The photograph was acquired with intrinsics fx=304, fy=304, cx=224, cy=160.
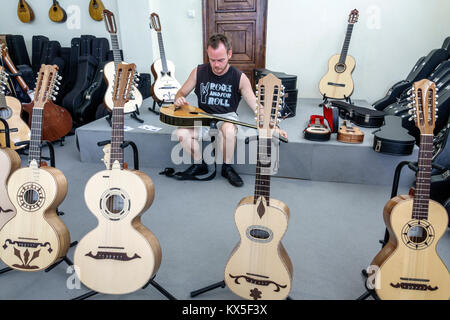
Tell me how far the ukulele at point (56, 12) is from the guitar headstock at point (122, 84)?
4237 millimetres

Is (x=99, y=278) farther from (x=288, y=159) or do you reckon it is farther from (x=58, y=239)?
(x=288, y=159)

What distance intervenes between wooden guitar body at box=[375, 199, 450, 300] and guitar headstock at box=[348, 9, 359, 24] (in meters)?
3.28

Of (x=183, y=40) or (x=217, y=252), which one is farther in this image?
(x=183, y=40)

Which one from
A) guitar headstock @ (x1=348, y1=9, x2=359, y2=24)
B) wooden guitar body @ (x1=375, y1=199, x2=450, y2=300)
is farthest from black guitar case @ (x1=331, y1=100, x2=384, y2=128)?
wooden guitar body @ (x1=375, y1=199, x2=450, y2=300)

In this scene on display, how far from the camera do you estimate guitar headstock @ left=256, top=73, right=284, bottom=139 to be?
128 cm

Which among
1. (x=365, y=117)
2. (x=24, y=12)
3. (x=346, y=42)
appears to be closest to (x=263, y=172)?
(x=365, y=117)

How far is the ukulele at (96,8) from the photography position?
452 centimetres

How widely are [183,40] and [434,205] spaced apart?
423 centimetres

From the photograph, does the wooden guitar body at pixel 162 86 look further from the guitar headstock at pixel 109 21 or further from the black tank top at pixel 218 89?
the black tank top at pixel 218 89

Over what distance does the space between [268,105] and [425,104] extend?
0.64 meters

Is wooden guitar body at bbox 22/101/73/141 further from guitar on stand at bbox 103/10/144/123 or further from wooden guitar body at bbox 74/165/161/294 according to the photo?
wooden guitar body at bbox 74/165/161/294

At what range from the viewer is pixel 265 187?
126 centimetres

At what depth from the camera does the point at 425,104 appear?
1241mm
